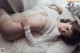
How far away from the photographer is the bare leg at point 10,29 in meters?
0.67

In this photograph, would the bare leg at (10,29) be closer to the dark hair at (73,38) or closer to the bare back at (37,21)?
the bare back at (37,21)

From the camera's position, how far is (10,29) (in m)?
0.67

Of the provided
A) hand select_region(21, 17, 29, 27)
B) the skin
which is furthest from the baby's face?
hand select_region(21, 17, 29, 27)

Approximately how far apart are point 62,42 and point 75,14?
19cm

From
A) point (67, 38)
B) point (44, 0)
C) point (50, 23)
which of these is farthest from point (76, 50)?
point (44, 0)

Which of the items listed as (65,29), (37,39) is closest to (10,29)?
(37,39)

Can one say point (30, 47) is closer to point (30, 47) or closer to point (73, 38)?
point (30, 47)

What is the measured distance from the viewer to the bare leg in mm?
674

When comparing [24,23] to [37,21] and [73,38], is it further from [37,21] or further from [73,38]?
[73,38]

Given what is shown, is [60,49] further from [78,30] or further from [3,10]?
[3,10]

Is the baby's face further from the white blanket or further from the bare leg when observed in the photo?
the bare leg

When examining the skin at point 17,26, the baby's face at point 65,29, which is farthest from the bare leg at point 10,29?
the baby's face at point 65,29

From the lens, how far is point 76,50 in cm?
70

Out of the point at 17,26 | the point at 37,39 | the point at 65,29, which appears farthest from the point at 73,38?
the point at 17,26
